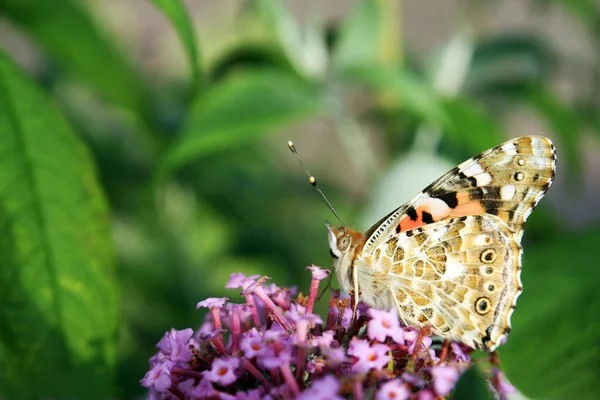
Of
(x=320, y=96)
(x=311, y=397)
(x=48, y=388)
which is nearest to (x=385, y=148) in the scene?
(x=320, y=96)

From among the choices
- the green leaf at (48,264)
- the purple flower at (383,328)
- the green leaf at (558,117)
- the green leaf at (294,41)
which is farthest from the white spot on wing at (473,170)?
the green leaf at (558,117)

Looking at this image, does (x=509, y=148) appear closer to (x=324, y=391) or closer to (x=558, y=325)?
(x=558, y=325)

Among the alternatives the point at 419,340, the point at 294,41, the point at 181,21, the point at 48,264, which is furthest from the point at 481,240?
the point at 294,41

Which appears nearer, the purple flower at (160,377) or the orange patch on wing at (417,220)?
the purple flower at (160,377)

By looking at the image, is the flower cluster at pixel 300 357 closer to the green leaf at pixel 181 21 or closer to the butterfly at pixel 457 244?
the butterfly at pixel 457 244

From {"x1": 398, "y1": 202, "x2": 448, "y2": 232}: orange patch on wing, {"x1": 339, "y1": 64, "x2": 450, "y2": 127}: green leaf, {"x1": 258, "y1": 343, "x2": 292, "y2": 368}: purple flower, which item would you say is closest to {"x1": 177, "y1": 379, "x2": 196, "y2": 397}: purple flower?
{"x1": 258, "y1": 343, "x2": 292, "y2": 368}: purple flower

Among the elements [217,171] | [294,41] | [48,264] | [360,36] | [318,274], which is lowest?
[318,274]
